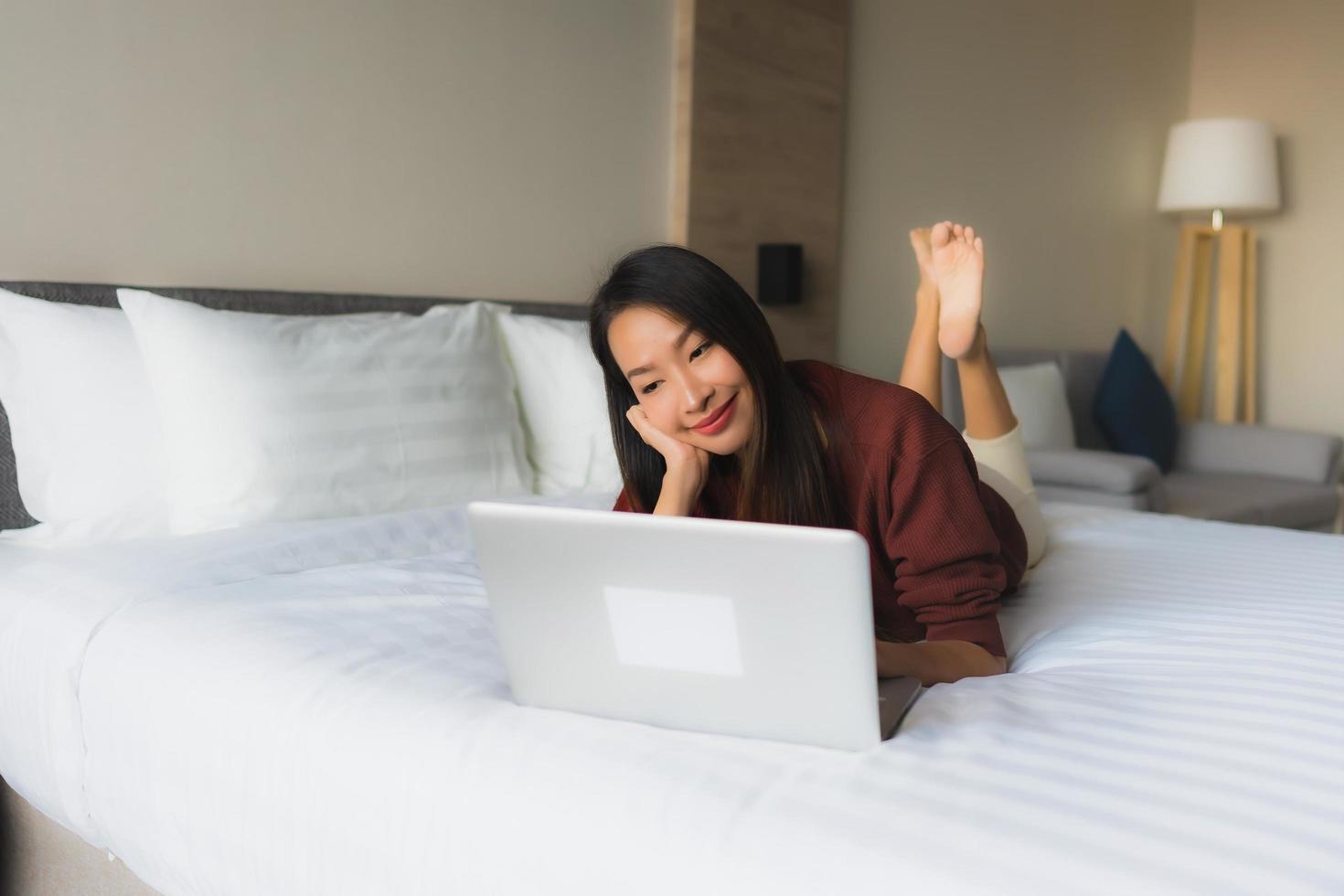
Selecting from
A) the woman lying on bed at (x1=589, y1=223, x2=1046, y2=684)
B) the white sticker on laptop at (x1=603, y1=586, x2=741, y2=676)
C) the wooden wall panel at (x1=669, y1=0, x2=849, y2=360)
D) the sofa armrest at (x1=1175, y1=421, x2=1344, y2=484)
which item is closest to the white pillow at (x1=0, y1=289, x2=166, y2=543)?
the woman lying on bed at (x1=589, y1=223, x2=1046, y2=684)

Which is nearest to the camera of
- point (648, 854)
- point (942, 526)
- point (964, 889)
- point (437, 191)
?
point (964, 889)

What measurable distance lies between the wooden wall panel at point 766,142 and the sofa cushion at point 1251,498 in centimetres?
130

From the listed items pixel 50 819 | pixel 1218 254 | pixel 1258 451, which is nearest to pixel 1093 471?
pixel 1258 451

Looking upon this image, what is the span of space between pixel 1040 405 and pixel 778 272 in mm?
1091

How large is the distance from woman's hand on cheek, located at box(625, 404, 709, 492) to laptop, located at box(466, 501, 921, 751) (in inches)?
15.3

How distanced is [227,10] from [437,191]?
2.08 feet

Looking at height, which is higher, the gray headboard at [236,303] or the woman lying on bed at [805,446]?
the gray headboard at [236,303]

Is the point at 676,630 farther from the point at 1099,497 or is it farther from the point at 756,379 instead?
the point at 1099,497

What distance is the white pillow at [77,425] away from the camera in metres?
1.95

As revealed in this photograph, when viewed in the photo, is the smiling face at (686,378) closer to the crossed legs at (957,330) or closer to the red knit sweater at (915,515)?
the red knit sweater at (915,515)

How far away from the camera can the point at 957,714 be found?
1.12 meters

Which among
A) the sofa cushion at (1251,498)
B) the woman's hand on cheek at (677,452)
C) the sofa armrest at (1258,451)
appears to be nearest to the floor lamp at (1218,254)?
the sofa armrest at (1258,451)

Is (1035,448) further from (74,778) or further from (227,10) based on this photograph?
(74,778)

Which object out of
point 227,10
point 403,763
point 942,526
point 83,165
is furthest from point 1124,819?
point 227,10
